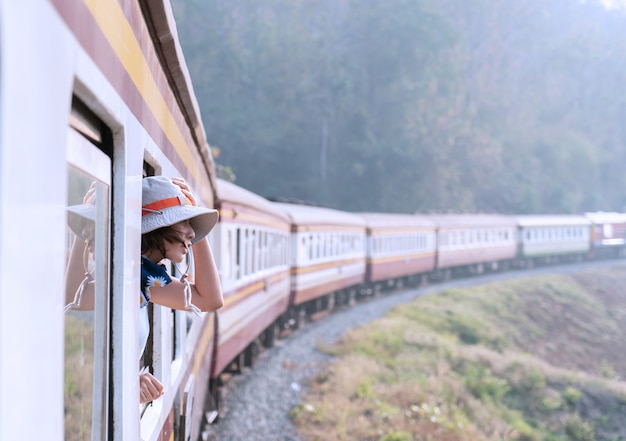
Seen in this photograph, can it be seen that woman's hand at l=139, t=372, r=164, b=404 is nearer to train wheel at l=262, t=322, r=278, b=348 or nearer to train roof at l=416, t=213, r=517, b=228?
train wheel at l=262, t=322, r=278, b=348

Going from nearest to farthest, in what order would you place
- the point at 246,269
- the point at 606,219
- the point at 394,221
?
the point at 246,269 < the point at 394,221 < the point at 606,219

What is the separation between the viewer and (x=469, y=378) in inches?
500

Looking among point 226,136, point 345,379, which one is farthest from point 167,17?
point 226,136

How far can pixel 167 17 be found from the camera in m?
2.65

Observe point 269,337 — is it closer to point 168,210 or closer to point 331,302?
point 331,302

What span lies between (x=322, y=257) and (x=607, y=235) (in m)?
28.2

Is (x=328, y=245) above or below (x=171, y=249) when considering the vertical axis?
below

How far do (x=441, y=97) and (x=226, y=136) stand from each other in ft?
53.6

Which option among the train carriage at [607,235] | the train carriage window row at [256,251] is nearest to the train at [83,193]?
the train carriage window row at [256,251]

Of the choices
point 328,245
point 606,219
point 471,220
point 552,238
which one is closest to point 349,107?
point 606,219

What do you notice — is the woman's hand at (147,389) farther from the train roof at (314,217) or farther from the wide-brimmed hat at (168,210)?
the train roof at (314,217)

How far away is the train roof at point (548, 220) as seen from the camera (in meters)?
33.1

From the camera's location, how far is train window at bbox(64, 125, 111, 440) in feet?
5.22

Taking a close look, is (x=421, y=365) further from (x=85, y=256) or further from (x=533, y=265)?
(x=533, y=265)
